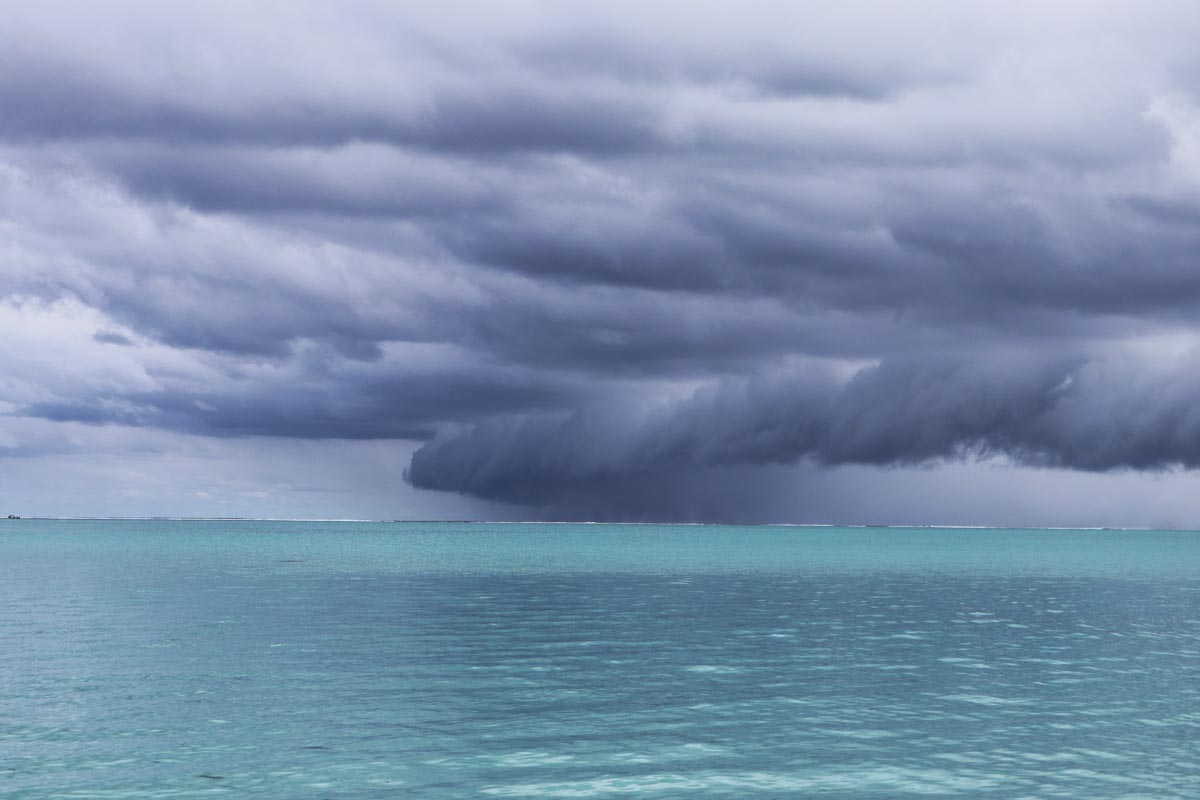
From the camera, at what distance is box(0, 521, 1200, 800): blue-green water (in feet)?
90.7

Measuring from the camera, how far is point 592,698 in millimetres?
38375

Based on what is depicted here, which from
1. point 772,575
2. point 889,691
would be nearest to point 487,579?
point 772,575

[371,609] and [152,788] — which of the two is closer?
[152,788]

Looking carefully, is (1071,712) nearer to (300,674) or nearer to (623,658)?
(623,658)

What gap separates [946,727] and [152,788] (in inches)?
892

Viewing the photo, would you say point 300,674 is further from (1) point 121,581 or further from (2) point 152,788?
(1) point 121,581

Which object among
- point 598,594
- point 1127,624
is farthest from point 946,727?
point 598,594

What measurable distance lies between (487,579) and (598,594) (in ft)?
78.0

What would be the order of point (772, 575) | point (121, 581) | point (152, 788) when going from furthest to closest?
point (772, 575), point (121, 581), point (152, 788)

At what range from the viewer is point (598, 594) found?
291 feet

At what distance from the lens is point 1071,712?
36.3 metres

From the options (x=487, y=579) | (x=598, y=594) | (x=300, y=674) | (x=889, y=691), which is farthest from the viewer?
(x=487, y=579)

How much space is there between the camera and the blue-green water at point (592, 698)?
27.7m

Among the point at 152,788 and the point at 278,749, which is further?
the point at 278,749
